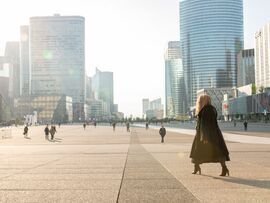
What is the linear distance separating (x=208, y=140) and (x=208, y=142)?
0.15 feet

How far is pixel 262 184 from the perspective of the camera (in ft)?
29.1

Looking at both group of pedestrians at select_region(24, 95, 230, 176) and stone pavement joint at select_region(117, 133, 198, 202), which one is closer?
stone pavement joint at select_region(117, 133, 198, 202)

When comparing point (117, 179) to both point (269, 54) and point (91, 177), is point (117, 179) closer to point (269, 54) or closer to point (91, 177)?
point (91, 177)

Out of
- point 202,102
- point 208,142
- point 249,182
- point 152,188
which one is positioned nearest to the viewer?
point 152,188

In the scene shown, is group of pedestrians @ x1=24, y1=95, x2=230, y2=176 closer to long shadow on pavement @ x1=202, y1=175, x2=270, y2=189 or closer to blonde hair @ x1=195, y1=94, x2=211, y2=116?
blonde hair @ x1=195, y1=94, x2=211, y2=116

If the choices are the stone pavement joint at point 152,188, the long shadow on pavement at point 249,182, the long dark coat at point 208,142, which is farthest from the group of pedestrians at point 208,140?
the stone pavement joint at point 152,188

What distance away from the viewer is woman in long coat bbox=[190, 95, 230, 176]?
10117mm

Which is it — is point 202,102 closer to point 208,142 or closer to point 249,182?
point 208,142

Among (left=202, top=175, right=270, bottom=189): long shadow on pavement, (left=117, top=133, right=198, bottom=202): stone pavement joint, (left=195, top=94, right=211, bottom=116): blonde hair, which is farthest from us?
(left=195, top=94, right=211, bottom=116): blonde hair

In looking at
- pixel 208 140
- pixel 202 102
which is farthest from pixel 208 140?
pixel 202 102

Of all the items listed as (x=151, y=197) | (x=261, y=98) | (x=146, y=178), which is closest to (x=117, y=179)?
(x=146, y=178)

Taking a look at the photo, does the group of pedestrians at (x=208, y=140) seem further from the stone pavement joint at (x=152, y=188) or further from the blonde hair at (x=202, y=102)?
the stone pavement joint at (x=152, y=188)

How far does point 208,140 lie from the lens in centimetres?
1015

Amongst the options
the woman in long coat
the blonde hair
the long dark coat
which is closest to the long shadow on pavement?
the woman in long coat
